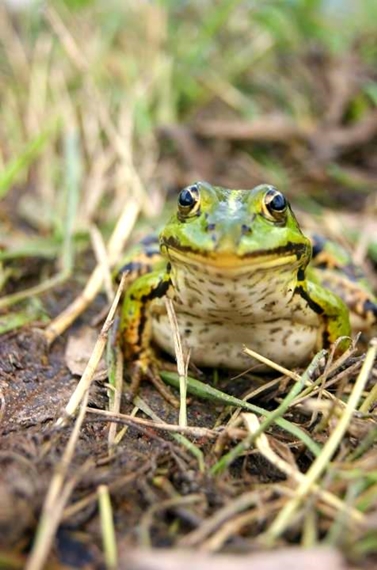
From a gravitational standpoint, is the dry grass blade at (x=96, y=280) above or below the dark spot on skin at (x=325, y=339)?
above

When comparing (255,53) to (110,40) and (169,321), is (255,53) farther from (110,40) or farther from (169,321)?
(169,321)

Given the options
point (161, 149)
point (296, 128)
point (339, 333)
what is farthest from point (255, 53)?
point (339, 333)

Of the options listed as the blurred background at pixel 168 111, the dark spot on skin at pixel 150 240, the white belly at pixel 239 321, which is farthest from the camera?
the blurred background at pixel 168 111

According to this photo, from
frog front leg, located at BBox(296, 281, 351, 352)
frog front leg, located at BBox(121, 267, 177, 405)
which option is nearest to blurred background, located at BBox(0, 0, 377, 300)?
frog front leg, located at BBox(121, 267, 177, 405)

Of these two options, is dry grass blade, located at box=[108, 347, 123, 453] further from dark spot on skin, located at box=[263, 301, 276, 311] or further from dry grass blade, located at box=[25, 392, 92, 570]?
dark spot on skin, located at box=[263, 301, 276, 311]

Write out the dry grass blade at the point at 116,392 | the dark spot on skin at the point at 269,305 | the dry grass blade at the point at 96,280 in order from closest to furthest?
the dry grass blade at the point at 116,392 → the dark spot on skin at the point at 269,305 → the dry grass blade at the point at 96,280

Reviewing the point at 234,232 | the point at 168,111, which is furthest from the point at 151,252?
the point at 168,111

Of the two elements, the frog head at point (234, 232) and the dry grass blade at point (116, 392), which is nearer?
the frog head at point (234, 232)

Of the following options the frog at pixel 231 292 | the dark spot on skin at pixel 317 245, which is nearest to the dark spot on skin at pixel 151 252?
the frog at pixel 231 292

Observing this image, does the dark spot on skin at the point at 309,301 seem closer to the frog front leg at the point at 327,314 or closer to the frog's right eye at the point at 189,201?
the frog front leg at the point at 327,314
